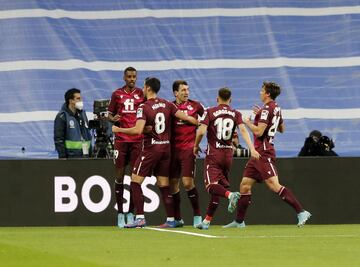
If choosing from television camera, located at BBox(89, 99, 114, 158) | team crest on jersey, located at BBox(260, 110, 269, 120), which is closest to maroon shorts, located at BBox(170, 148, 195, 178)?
team crest on jersey, located at BBox(260, 110, 269, 120)

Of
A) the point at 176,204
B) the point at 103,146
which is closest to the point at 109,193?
the point at 103,146

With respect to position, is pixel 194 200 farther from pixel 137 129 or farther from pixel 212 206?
pixel 137 129

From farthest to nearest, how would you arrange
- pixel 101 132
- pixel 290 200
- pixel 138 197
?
pixel 101 132 → pixel 290 200 → pixel 138 197

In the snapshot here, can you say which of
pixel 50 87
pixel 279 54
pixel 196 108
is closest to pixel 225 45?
pixel 279 54

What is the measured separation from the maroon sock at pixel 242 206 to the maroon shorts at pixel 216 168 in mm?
414

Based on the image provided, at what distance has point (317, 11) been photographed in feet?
67.8

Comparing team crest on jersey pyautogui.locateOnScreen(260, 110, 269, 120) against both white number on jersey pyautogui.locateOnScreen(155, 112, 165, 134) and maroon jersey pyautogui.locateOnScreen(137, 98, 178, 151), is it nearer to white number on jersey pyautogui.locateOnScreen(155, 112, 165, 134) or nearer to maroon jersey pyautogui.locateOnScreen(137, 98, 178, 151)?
maroon jersey pyautogui.locateOnScreen(137, 98, 178, 151)

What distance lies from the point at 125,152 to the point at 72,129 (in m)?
1.43

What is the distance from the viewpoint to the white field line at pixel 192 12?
20281 mm

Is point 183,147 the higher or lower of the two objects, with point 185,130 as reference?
lower

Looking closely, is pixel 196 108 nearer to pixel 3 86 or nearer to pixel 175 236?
pixel 175 236

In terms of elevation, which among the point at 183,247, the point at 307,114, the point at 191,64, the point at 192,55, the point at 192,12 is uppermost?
the point at 192,12

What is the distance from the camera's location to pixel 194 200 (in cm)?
1605

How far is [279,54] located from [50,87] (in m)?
3.81
